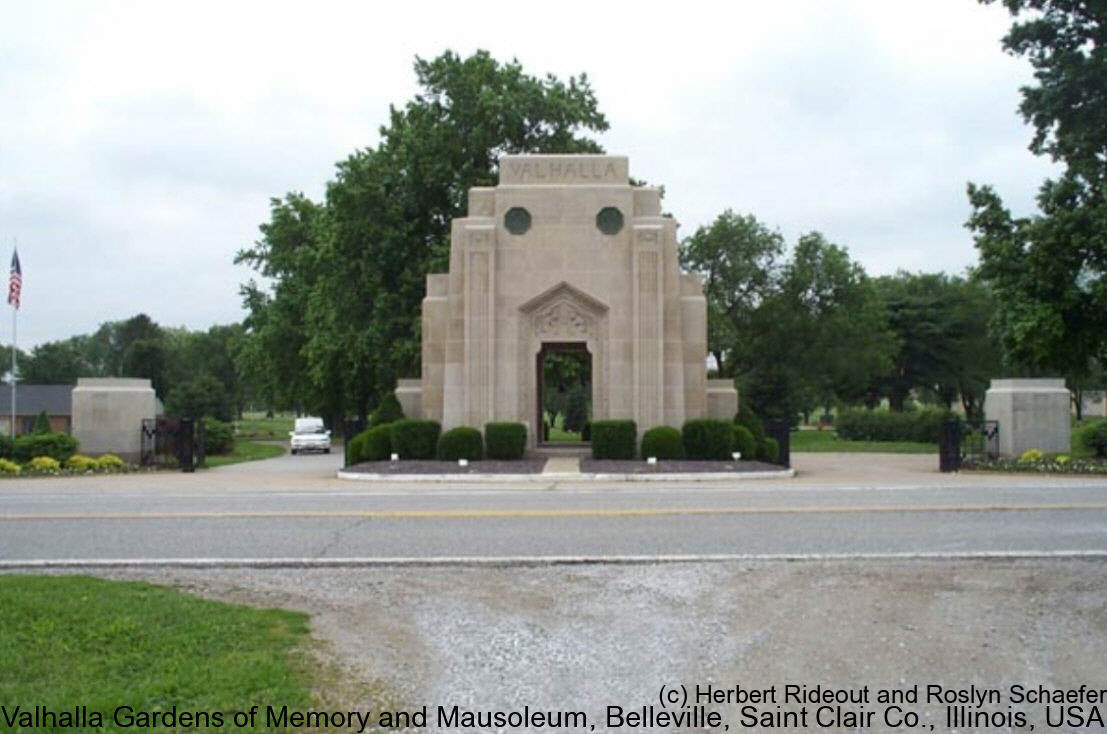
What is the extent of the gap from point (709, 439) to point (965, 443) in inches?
479

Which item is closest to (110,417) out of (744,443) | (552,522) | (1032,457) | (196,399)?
(744,443)

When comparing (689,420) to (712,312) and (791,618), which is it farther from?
(712,312)

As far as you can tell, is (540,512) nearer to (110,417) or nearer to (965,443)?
(110,417)

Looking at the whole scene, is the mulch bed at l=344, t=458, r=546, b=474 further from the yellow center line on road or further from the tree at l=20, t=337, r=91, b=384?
the tree at l=20, t=337, r=91, b=384

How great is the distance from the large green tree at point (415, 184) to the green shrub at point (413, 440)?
32.1ft

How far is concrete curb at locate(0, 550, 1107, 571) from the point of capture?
9.06 m

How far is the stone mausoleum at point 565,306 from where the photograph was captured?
25.7 meters

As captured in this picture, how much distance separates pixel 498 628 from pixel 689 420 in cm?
1847

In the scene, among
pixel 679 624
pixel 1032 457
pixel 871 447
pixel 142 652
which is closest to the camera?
pixel 142 652

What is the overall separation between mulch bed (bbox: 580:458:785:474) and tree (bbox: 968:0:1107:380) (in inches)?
268

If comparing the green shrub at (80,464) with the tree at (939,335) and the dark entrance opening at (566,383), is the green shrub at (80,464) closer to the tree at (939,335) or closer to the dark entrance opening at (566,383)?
the dark entrance opening at (566,383)

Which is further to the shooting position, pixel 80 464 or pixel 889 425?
pixel 889 425

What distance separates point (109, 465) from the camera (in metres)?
25.5

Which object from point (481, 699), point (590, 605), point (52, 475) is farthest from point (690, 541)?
point (52, 475)
